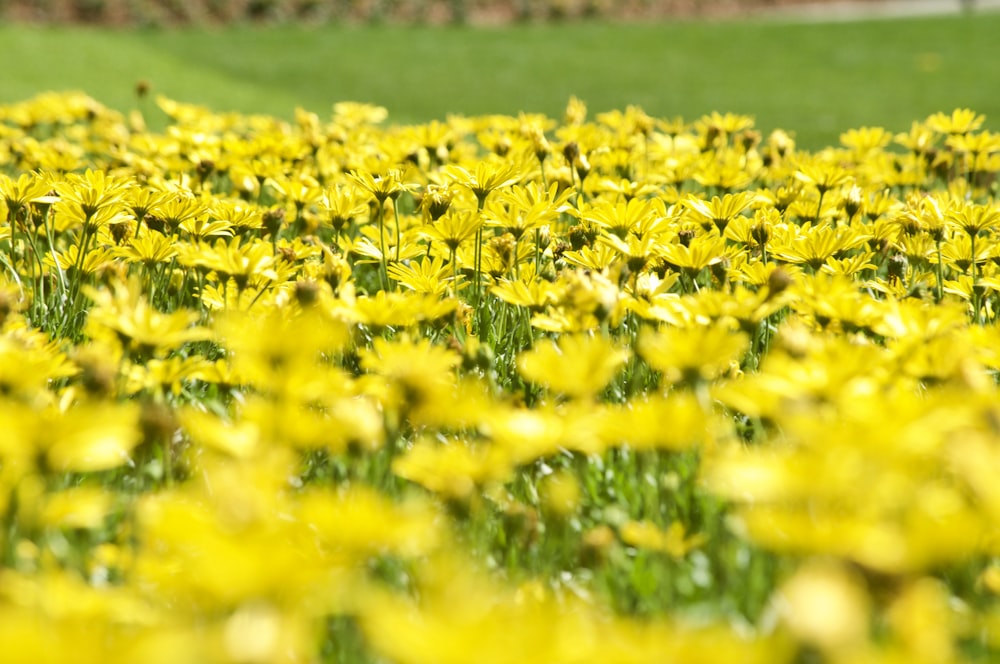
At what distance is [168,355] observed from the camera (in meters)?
2.27

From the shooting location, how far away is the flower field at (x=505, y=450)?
864 millimetres

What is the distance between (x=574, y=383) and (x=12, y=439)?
68cm

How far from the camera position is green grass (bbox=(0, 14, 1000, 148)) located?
31.5 ft

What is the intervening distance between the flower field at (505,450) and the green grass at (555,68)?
6022mm

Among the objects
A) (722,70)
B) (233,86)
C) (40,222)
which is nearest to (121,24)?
(233,86)

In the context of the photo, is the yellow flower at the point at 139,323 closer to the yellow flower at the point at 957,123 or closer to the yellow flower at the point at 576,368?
the yellow flower at the point at 576,368

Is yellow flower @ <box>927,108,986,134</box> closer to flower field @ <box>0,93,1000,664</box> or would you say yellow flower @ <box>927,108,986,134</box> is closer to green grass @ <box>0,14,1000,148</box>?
flower field @ <box>0,93,1000,664</box>

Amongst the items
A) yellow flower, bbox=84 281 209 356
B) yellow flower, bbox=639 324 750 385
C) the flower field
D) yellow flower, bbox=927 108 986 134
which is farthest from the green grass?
yellow flower, bbox=84 281 209 356

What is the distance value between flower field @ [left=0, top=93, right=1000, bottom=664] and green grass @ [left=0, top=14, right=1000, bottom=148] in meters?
6.02

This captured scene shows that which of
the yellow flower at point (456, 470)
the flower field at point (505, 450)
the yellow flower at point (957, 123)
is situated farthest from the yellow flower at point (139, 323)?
the yellow flower at point (957, 123)

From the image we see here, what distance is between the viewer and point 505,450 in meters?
1.25

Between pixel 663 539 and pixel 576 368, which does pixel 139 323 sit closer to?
pixel 576 368

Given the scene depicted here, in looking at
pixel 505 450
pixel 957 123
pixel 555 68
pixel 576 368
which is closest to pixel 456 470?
pixel 505 450

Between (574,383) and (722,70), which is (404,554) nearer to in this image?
(574,383)
